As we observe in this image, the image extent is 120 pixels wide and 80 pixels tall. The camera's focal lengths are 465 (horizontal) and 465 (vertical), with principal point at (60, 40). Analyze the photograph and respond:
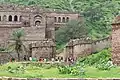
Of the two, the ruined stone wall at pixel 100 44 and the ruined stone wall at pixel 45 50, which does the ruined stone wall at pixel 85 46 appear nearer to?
the ruined stone wall at pixel 100 44

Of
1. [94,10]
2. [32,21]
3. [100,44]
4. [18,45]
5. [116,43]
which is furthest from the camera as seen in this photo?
[94,10]

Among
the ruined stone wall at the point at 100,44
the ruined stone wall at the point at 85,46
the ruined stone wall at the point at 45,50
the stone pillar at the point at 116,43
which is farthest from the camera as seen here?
the ruined stone wall at the point at 45,50

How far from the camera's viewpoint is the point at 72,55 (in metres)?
51.6

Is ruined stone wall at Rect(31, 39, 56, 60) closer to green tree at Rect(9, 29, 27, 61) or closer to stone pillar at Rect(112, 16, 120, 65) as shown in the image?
green tree at Rect(9, 29, 27, 61)

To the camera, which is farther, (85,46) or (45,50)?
(85,46)

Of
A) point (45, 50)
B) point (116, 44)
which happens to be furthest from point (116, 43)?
point (45, 50)

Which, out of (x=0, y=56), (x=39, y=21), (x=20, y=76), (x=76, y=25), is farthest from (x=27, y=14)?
(x=20, y=76)

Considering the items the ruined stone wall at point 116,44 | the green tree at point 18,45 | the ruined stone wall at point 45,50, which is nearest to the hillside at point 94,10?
the green tree at point 18,45

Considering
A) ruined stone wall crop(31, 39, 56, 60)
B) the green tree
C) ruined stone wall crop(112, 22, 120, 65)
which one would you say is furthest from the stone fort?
ruined stone wall crop(112, 22, 120, 65)

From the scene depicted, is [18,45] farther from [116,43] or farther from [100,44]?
[116,43]

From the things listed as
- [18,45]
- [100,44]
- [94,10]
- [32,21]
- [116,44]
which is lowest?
Result: [18,45]

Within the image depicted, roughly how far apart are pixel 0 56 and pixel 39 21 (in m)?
23.3

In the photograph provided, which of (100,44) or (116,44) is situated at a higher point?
(116,44)

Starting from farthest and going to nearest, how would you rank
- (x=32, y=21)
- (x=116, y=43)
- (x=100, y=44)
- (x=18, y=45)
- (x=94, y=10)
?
1. (x=94, y=10)
2. (x=32, y=21)
3. (x=18, y=45)
4. (x=100, y=44)
5. (x=116, y=43)
